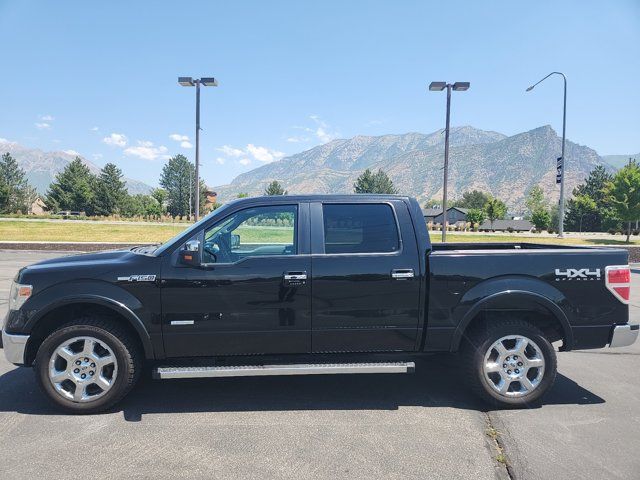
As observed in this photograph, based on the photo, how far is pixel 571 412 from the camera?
12.9 ft

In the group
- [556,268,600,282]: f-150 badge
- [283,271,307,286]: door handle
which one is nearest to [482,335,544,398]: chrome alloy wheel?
→ [556,268,600,282]: f-150 badge

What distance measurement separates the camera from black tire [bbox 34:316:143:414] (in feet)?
12.2

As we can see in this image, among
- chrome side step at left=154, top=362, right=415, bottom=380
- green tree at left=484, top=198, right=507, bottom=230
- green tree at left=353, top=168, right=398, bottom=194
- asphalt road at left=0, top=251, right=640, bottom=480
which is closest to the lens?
asphalt road at left=0, top=251, right=640, bottom=480

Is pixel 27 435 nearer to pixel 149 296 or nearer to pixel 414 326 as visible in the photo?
pixel 149 296

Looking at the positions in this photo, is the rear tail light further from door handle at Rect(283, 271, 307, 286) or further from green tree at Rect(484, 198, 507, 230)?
green tree at Rect(484, 198, 507, 230)

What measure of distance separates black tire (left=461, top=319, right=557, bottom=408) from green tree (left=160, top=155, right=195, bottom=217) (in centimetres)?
11768

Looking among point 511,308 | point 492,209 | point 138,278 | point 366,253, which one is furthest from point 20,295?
point 492,209

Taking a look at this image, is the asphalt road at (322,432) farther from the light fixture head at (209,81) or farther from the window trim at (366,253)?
the light fixture head at (209,81)

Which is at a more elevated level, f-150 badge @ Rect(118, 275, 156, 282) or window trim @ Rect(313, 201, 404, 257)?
window trim @ Rect(313, 201, 404, 257)

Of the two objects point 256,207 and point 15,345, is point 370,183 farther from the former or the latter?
point 15,345

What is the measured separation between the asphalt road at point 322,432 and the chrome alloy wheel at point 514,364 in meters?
0.23

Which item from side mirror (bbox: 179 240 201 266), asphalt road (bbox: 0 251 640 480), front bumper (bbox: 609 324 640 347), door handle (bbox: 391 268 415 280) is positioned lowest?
asphalt road (bbox: 0 251 640 480)

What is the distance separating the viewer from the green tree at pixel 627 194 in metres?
28.7

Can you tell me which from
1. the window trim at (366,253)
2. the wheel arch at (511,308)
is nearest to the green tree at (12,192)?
the window trim at (366,253)
